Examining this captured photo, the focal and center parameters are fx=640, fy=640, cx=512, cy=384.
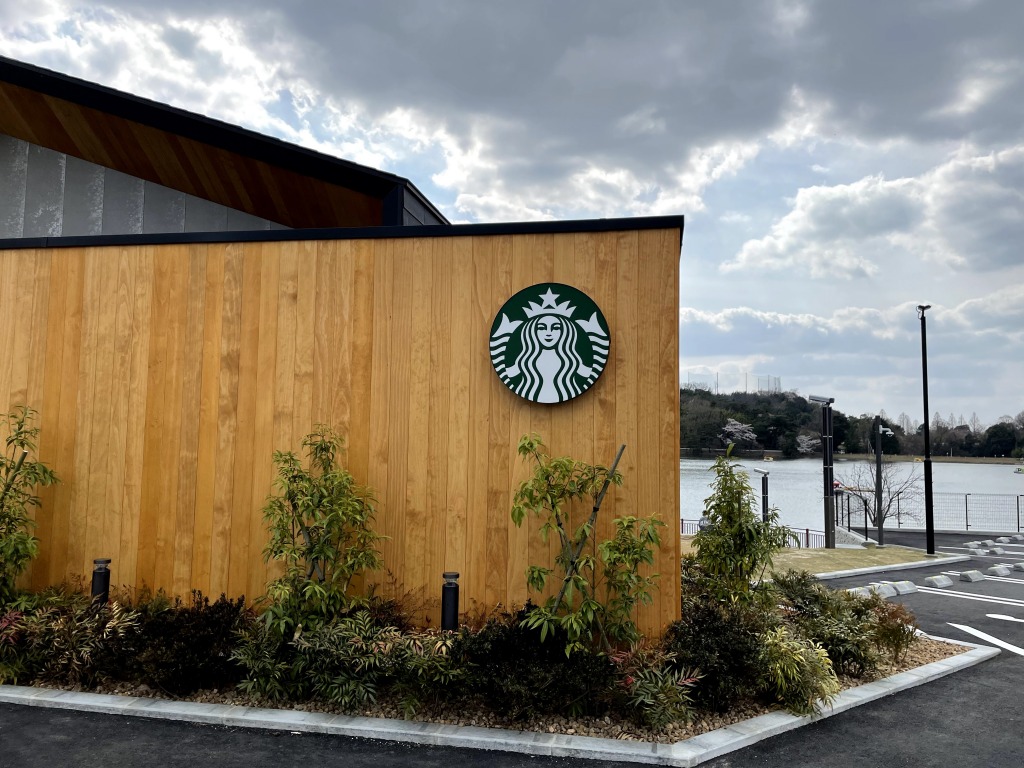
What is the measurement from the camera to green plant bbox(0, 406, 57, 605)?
5.50 meters

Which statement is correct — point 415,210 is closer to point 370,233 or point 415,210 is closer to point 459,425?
point 370,233

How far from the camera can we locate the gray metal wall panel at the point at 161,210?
8.36 m

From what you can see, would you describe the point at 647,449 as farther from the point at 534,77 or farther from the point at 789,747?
the point at 534,77

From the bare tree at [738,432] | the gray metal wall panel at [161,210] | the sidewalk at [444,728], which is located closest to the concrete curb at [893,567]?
the sidewalk at [444,728]

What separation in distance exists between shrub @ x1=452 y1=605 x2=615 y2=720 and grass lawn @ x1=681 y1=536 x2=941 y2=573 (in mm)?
7432

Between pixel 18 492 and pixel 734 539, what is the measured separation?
6.44 m

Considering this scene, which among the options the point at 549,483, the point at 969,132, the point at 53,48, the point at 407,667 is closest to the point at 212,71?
the point at 53,48

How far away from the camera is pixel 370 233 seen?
570 cm

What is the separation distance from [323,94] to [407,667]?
941 cm

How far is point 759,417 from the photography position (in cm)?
2661

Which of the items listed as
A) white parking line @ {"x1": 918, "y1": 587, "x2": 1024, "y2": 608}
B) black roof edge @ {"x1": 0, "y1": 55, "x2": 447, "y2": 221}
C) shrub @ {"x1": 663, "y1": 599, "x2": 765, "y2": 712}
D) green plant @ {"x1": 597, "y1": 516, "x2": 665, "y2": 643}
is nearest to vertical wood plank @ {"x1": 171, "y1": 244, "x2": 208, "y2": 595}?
black roof edge @ {"x1": 0, "y1": 55, "x2": 447, "y2": 221}

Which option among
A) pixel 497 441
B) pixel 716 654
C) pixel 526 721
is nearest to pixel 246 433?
pixel 497 441

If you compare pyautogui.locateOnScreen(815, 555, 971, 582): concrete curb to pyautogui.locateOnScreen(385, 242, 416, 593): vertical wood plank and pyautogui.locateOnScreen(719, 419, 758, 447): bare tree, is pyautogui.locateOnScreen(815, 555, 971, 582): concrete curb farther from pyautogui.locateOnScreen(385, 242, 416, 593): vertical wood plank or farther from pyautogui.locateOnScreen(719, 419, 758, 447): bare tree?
pyautogui.locateOnScreen(719, 419, 758, 447): bare tree

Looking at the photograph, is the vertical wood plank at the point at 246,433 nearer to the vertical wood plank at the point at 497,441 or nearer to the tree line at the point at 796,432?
the vertical wood plank at the point at 497,441
